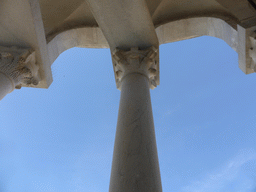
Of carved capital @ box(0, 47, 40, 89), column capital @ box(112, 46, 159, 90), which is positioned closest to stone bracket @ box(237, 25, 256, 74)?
column capital @ box(112, 46, 159, 90)

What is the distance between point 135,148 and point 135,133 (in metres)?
0.49

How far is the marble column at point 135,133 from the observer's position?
5.40 meters

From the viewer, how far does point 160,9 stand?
47.2ft

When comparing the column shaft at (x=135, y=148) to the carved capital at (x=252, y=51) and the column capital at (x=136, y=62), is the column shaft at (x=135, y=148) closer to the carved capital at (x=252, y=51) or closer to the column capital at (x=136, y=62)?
the column capital at (x=136, y=62)

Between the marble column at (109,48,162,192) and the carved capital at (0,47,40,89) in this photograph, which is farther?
the carved capital at (0,47,40,89)

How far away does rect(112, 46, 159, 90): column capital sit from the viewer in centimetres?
915

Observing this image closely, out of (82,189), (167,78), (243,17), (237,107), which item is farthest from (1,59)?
(82,189)

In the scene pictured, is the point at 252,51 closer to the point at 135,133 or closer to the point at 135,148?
the point at 135,133

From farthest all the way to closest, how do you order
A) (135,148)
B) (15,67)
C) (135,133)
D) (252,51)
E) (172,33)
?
(172,33) < (252,51) < (15,67) < (135,133) < (135,148)

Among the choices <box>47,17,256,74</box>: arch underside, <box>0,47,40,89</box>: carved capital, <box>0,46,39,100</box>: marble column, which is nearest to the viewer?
<box>0,46,39,100</box>: marble column

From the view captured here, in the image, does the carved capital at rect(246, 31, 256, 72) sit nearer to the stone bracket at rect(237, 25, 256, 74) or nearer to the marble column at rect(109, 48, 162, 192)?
the stone bracket at rect(237, 25, 256, 74)

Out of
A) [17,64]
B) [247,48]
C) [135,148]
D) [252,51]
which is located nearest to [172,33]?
[247,48]

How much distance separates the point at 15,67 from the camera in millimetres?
8883

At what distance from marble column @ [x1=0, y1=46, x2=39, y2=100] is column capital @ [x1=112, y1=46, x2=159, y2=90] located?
2.86m
